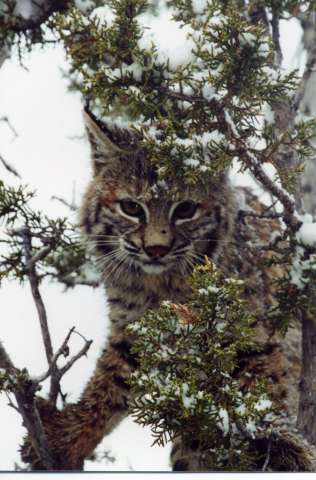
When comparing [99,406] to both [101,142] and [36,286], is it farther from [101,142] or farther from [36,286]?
[101,142]

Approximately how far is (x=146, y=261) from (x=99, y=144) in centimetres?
35

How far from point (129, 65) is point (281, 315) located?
674 mm

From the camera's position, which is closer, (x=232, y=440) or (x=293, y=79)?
(x=232, y=440)

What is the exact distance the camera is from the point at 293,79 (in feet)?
6.62

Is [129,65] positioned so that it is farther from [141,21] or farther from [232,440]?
[232,440]

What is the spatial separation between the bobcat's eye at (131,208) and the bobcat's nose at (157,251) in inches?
4.2

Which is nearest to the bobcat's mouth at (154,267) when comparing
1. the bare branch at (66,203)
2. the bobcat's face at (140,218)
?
the bobcat's face at (140,218)

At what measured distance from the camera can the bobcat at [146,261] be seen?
197 cm

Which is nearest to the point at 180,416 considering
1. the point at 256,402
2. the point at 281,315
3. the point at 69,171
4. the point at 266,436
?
the point at 256,402

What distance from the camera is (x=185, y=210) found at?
206 cm

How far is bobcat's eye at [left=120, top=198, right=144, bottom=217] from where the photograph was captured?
2.05 metres

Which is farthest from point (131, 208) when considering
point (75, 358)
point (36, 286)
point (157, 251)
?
point (75, 358)

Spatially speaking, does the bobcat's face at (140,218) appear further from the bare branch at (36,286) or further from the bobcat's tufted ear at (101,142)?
the bare branch at (36,286)

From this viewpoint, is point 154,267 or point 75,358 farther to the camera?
point 154,267
